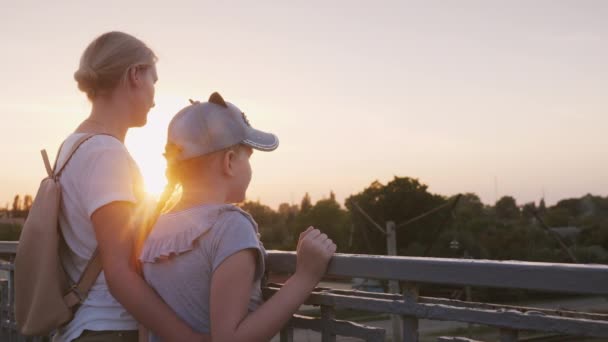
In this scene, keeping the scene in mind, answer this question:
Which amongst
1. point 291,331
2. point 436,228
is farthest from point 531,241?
point 291,331

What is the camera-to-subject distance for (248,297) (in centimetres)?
187

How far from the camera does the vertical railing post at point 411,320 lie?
1.84m

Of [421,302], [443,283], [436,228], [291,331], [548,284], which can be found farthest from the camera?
[436,228]

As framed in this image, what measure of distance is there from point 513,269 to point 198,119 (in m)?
0.95

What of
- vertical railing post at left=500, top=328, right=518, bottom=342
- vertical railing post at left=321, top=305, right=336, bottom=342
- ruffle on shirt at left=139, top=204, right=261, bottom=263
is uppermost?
ruffle on shirt at left=139, top=204, right=261, bottom=263

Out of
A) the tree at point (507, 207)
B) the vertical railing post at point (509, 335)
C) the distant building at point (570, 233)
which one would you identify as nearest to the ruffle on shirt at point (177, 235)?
the vertical railing post at point (509, 335)

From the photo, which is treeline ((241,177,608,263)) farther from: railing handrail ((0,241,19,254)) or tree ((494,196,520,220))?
railing handrail ((0,241,19,254))

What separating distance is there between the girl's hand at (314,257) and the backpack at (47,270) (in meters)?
0.61

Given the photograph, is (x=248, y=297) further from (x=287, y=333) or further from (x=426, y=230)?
(x=426, y=230)

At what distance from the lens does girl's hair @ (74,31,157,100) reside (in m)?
2.21

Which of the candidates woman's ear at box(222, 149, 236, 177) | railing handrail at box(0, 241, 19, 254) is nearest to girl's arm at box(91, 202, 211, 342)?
woman's ear at box(222, 149, 236, 177)

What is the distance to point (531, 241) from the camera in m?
70.4

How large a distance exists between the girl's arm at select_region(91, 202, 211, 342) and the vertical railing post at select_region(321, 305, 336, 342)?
35 cm

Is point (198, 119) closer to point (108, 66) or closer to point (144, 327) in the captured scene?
point (108, 66)
